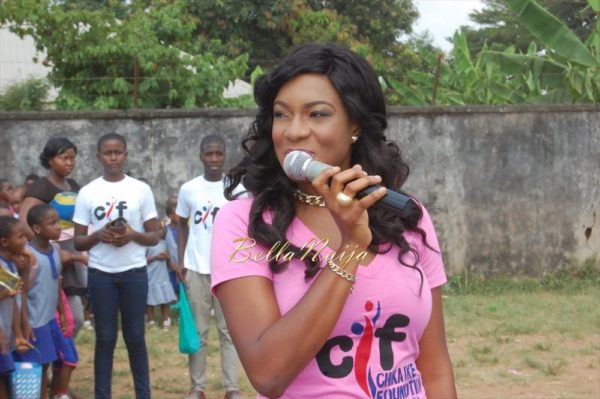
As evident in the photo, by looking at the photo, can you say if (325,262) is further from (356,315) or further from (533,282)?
(533,282)

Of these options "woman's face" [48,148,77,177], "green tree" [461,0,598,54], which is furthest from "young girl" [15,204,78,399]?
"green tree" [461,0,598,54]

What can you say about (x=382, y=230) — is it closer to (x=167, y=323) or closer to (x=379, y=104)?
(x=379, y=104)

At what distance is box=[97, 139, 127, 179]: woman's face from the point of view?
22.1 feet

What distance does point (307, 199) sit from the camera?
2473 mm

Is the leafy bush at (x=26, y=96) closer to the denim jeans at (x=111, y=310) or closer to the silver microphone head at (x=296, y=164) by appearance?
the denim jeans at (x=111, y=310)

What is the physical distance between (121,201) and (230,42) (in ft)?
58.6

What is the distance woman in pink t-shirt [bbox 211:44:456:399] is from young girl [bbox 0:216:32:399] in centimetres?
375

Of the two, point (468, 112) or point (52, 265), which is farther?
point (468, 112)

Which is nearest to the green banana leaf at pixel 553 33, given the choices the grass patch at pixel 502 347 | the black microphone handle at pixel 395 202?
the grass patch at pixel 502 347

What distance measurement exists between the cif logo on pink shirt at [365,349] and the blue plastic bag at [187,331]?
473 centimetres

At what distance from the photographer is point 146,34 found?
44.4 feet

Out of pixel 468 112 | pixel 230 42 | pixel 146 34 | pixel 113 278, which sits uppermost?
pixel 230 42

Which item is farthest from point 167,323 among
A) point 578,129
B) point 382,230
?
point 382,230

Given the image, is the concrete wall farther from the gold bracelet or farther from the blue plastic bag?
the gold bracelet
